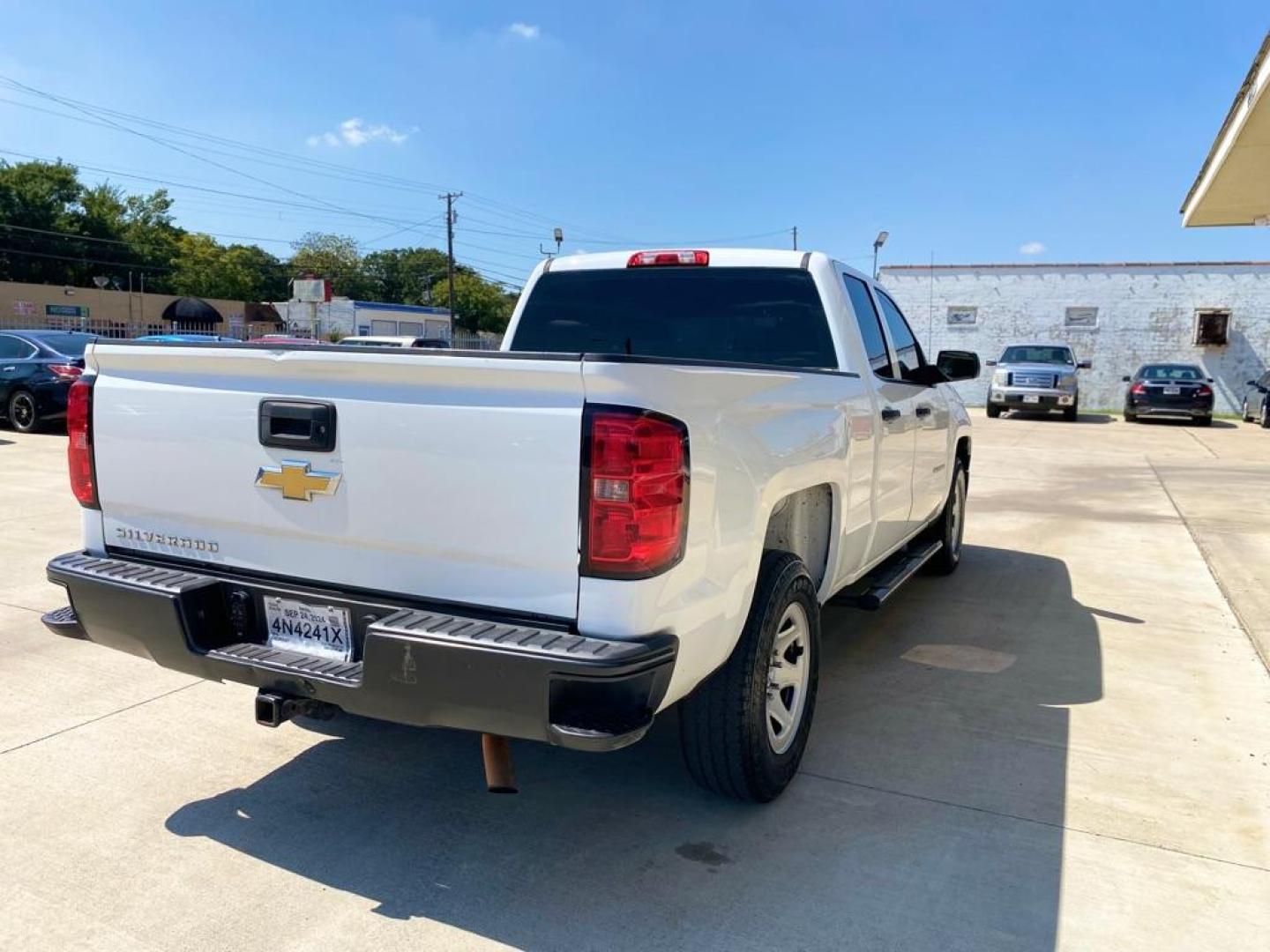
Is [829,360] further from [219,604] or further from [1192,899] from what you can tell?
[219,604]

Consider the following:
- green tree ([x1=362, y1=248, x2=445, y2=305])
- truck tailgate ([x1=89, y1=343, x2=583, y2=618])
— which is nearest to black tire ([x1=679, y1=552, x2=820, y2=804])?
truck tailgate ([x1=89, y1=343, x2=583, y2=618])

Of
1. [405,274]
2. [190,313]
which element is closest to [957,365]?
[190,313]

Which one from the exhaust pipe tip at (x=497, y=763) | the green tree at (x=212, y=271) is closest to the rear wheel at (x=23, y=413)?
the exhaust pipe tip at (x=497, y=763)

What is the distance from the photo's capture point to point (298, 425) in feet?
9.44

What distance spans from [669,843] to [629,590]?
1.14 m

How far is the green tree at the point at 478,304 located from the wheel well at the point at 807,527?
82.2 metres

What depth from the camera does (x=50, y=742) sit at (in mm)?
3855

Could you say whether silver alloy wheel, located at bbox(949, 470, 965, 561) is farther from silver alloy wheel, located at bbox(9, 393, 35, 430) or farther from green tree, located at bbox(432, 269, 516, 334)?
green tree, located at bbox(432, 269, 516, 334)

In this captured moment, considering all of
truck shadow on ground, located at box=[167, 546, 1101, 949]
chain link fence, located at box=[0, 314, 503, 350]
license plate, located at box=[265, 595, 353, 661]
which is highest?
chain link fence, located at box=[0, 314, 503, 350]

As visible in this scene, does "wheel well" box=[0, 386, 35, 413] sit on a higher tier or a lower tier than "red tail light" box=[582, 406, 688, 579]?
lower

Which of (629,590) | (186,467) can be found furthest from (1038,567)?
(186,467)

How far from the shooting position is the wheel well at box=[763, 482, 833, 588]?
359 centimetres

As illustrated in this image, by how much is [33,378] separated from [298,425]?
14221 mm

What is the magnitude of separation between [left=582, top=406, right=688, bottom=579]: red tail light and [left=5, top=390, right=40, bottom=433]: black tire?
15.0 metres
